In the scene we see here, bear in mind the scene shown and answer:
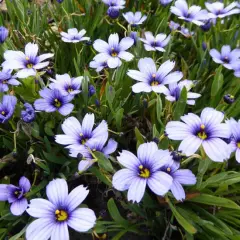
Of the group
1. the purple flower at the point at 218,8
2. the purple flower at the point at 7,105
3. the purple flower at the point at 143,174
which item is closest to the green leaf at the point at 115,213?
the purple flower at the point at 143,174

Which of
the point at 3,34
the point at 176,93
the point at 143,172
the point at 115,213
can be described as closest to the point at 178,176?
the point at 143,172

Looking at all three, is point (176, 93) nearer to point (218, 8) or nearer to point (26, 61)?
point (26, 61)

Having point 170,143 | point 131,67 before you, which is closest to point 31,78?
point 131,67

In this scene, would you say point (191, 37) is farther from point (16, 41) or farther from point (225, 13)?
point (16, 41)

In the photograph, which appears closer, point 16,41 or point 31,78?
point 31,78

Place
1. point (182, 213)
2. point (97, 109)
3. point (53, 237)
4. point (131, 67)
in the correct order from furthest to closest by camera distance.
A: point (131, 67) → point (97, 109) → point (182, 213) → point (53, 237)

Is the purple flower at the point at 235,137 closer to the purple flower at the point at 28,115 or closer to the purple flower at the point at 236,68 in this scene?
the purple flower at the point at 236,68

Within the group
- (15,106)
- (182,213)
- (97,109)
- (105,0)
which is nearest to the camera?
(182,213)

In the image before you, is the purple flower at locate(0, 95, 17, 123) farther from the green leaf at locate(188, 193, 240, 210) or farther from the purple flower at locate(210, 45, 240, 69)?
the purple flower at locate(210, 45, 240, 69)
